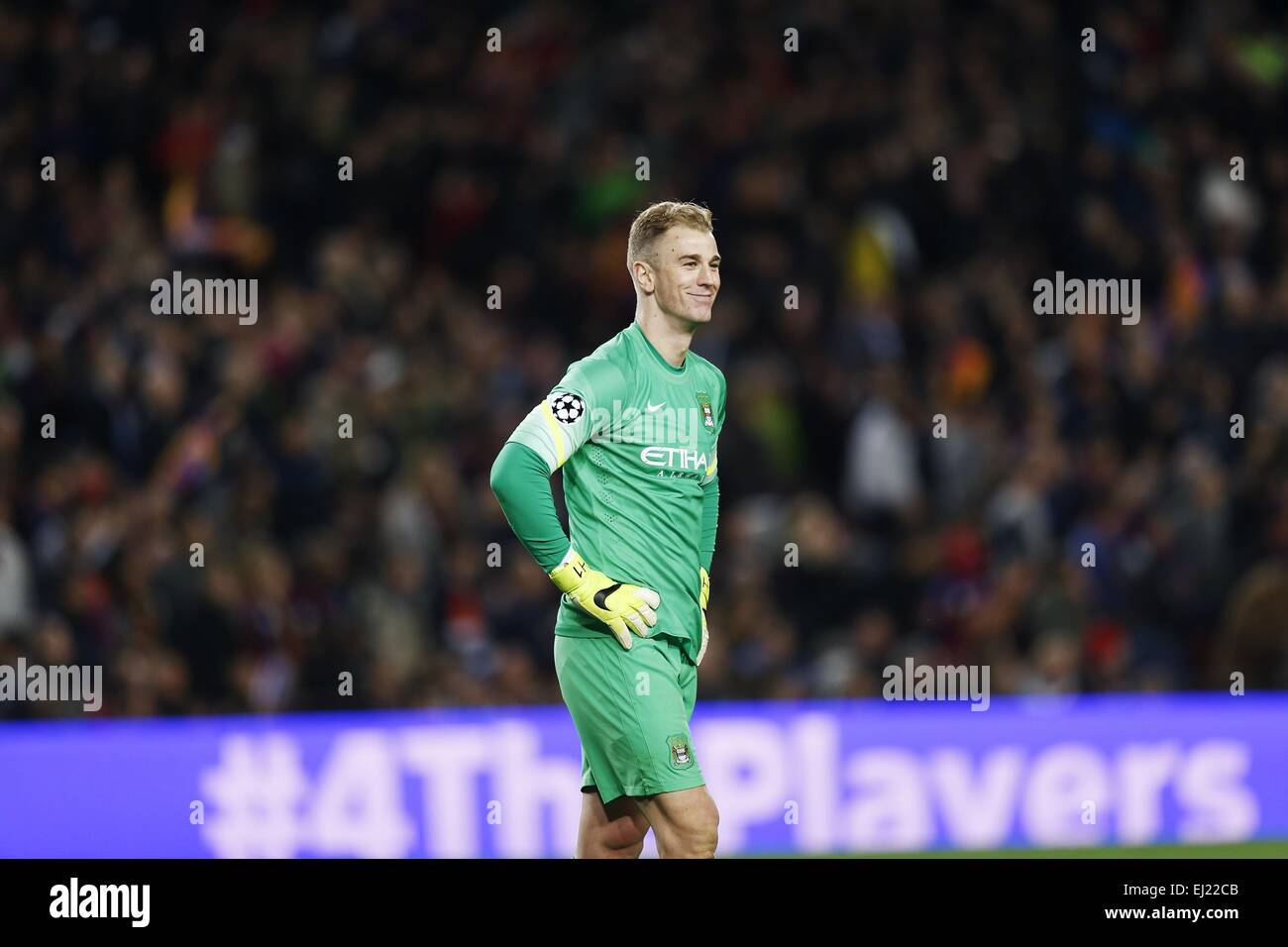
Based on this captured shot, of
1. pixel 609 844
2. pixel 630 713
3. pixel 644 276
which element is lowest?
pixel 609 844

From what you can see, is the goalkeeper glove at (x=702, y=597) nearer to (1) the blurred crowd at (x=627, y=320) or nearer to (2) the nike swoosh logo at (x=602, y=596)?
(2) the nike swoosh logo at (x=602, y=596)

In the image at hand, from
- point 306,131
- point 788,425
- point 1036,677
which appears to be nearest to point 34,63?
point 306,131

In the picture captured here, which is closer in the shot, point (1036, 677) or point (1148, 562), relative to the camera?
point (1036, 677)

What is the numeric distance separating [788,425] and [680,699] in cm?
734

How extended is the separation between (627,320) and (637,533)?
7.94 metres

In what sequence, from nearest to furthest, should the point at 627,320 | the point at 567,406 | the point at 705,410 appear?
the point at 567,406 → the point at 705,410 → the point at 627,320

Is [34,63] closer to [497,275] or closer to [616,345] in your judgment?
[497,275]

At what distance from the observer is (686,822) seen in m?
5.96

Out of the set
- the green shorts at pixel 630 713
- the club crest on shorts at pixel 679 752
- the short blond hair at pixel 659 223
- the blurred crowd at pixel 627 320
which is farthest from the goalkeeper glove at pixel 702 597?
the blurred crowd at pixel 627 320

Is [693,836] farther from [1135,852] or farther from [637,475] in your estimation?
[1135,852]

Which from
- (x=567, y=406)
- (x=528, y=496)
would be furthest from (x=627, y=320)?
A: (x=528, y=496)

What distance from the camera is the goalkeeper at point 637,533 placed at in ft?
19.7
